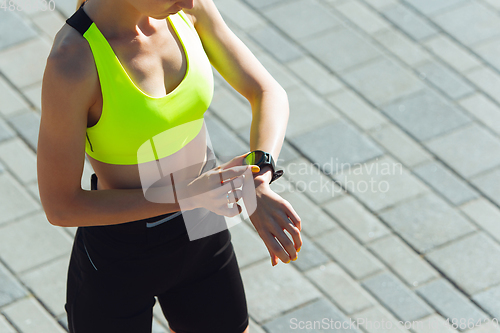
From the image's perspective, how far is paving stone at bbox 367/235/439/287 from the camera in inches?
147

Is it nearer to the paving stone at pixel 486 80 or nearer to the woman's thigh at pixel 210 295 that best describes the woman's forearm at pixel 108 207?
the woman's thigh at pixel 210 295

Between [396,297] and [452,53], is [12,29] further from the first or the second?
[396,297]

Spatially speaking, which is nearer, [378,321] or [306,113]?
[378,321]

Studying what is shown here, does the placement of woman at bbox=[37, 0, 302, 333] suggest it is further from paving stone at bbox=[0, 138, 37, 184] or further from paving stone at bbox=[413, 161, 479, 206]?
paving stone at bbox=[413, 161, 479, 206]

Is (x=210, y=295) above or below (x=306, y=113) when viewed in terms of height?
above

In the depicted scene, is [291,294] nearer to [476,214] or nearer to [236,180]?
[476,214]

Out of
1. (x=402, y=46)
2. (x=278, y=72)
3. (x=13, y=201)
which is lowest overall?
(x=402, y=46)

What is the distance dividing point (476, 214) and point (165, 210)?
268cm

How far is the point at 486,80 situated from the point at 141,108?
379 centimetres

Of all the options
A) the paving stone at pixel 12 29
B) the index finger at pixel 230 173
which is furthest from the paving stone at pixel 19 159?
the index finger at pixel 230 173

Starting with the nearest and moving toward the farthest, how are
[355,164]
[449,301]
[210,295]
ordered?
[210,295]
[449,301]
[355,164]

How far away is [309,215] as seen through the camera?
4.07 meters

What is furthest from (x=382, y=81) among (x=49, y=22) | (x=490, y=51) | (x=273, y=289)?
(x=49, y=22)

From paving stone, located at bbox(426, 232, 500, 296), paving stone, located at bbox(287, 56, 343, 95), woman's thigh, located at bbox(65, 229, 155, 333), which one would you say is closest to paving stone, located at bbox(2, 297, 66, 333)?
woman's thigh, located at bbox(65, 229, 155, 333)
